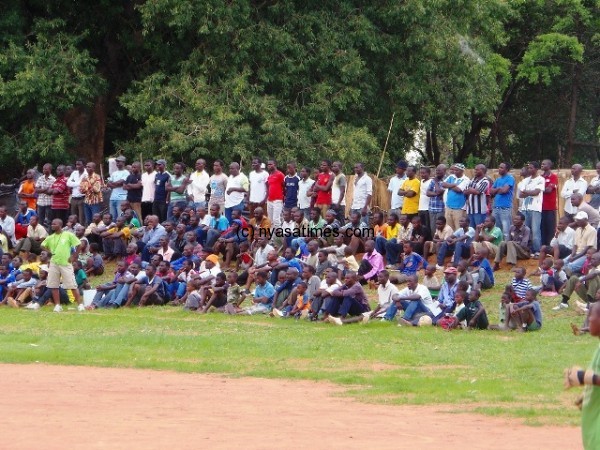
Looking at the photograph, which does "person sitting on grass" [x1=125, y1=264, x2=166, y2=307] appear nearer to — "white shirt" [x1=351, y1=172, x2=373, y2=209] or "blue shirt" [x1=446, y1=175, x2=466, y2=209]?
"white shirt" [x1=351, y1=172, x2=373, y2=209]

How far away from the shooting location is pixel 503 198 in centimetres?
2384

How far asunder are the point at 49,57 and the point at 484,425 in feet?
69.9

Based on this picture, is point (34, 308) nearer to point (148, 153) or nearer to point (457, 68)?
point (148, 153)

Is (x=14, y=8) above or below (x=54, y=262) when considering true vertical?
above

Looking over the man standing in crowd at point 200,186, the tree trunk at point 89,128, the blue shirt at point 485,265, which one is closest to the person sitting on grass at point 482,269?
the blue shirt at point 485,265

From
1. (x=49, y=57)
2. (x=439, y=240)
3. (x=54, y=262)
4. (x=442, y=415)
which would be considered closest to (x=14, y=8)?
(x=49, y=57)

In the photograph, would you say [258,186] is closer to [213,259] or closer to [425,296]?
[213,259]

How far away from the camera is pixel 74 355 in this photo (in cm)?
1795

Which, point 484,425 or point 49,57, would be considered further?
point 49,57

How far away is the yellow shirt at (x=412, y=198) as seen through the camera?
25047mm

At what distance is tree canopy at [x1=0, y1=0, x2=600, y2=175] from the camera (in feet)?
99.3

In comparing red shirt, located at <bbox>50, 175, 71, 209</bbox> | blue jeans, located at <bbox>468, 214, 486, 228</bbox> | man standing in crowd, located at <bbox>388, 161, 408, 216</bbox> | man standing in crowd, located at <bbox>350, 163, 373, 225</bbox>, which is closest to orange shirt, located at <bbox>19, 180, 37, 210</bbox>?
red shirt, located at <bbox>50, 175, 71, 209</bbox>

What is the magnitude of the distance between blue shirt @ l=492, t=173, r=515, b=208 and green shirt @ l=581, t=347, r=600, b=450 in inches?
611

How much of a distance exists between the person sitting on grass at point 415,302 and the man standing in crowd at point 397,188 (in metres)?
5.20
